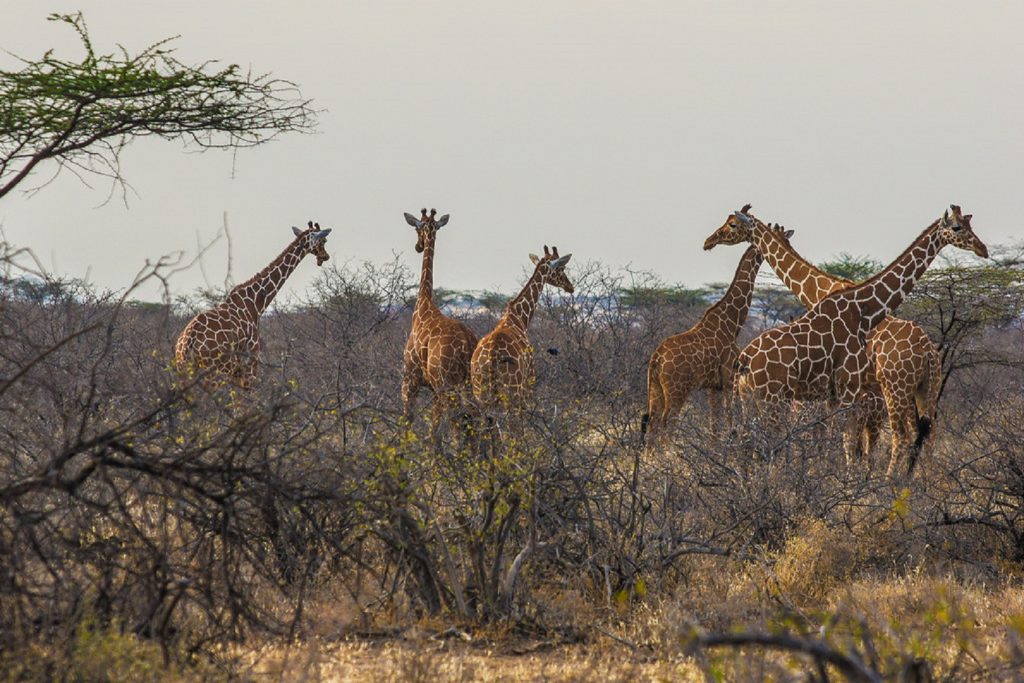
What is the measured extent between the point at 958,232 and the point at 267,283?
5.75 meters

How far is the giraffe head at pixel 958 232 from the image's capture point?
10422 mm

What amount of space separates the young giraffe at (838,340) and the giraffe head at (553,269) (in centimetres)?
159

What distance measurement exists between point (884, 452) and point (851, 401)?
53.1 inches

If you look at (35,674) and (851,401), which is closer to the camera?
(35,674)

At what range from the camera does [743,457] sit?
743 centimetres

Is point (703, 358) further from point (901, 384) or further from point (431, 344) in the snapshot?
point (431, 344)

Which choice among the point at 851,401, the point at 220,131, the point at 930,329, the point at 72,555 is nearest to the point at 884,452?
the point at 851,401

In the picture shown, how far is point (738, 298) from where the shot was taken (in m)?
11.6

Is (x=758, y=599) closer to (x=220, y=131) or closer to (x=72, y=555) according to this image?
(x=72, y=555)

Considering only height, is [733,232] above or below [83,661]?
above

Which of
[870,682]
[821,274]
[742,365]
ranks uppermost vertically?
[821,274]

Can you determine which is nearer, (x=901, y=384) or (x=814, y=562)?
(x=814, y=562)

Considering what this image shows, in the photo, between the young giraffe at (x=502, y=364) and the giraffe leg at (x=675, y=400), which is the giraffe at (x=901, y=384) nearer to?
the giraffe leg at (x=675, y=400)

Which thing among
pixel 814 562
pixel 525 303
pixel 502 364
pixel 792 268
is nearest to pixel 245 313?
pixel 525 303
